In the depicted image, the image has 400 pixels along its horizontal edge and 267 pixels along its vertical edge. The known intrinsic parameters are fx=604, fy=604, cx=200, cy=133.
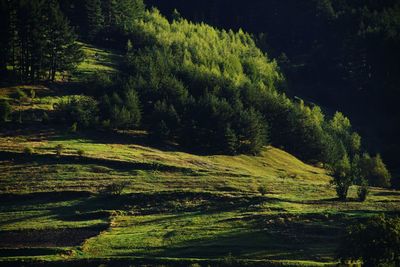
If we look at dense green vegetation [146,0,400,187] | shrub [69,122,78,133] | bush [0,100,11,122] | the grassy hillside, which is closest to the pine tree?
dense green vegetation [146,0,400,187]

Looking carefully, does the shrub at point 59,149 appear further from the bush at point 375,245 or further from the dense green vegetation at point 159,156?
the bush at point 375,245

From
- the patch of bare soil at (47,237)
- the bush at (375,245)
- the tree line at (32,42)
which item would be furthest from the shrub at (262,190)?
the tree line at (32,42)

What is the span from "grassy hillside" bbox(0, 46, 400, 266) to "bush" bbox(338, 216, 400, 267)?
A: 479 cm

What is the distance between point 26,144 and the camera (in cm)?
9638

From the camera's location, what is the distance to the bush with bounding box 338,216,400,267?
5719 cm

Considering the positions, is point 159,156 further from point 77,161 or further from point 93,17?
point 93,17

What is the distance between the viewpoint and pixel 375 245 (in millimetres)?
57562

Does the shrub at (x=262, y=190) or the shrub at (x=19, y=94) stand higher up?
the shrub at (x=19, y=94)

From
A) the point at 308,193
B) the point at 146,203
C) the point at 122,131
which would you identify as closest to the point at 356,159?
the point at 308,193

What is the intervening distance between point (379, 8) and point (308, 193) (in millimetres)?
127420

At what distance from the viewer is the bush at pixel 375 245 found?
188 ft

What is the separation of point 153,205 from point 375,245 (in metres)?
33.1

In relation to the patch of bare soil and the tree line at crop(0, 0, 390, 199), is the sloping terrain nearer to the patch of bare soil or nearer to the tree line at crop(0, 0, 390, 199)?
the patch of bare soil

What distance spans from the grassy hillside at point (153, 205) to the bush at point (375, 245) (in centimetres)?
479
